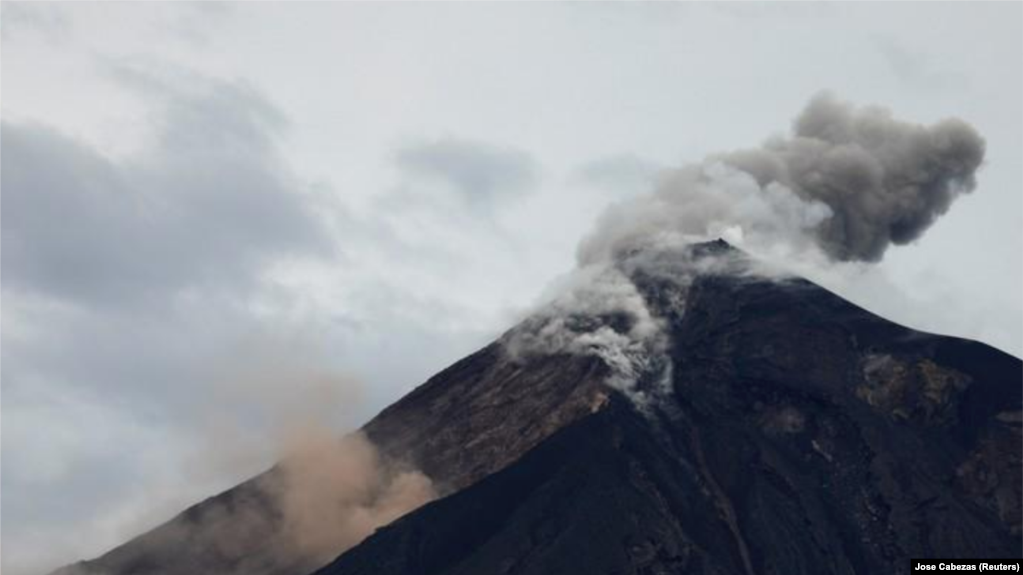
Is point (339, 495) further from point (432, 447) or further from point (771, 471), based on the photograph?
point (771, 471)

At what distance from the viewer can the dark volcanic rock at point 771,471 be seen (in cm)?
12056

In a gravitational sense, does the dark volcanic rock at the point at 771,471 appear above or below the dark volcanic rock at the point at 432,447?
below

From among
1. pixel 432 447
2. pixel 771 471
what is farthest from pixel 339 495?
pixel 771 471

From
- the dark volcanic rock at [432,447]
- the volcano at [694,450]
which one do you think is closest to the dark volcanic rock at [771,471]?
the volcano at [694,450]

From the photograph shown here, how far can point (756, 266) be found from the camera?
489ft

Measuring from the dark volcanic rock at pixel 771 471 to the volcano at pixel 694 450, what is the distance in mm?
145

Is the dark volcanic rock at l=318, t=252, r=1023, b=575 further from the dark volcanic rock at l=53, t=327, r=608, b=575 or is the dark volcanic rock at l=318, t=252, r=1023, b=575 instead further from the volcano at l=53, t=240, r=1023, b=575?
the dark volcanic rock at l=53, t=327, r=608, b=575

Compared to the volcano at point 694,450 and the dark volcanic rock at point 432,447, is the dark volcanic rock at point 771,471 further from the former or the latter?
the dark volcanic rock at point 432,447

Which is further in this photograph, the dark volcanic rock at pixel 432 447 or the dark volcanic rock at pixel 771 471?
the dark volcanic rock at pixel 432 447

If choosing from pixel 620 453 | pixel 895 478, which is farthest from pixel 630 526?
pixel 895 478

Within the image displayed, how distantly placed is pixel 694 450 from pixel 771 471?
20.5ft

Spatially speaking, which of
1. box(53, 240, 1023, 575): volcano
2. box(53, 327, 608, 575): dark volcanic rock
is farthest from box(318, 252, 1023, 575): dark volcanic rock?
box(53, 327, 608, 575): dark volcanic rock

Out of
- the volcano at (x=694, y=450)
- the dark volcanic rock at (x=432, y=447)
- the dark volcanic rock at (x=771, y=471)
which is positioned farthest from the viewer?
the dark volcanic rock at (x=432, y=447)

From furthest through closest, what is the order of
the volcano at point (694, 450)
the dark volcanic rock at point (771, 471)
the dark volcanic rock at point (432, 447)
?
the dark volcanic rock at point (432, 447) → the volcano at point (694, 450) → the dark volcanic rock at point (771, 471)
